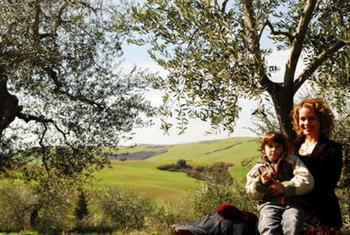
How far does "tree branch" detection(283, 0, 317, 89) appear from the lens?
9789 millimetres

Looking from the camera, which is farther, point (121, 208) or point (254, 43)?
point (121, 208)

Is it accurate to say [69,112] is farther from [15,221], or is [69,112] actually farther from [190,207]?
[190,207]

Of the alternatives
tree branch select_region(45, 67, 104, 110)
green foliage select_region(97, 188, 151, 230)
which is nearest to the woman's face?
tree branch select_region(45, 67, 104, 110)

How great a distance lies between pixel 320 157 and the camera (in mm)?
6992

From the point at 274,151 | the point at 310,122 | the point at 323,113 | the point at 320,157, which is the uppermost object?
the point at 323,113

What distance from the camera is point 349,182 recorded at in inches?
859

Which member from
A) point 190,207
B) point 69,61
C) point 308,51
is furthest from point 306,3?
point 190,207

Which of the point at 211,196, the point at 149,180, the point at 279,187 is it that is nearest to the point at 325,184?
the point at 279,187

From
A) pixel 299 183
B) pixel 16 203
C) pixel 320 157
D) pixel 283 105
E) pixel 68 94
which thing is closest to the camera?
pixel 299 183

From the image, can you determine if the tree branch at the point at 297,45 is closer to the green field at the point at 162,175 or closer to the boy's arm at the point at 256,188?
the boy's arm at the point at 256,188

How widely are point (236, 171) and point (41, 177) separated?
84133 mm

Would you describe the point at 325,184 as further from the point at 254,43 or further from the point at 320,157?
the point at 254,43

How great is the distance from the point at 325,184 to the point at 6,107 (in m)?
16.1

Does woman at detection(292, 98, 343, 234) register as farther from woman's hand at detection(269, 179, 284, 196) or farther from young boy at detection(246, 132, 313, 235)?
woman's hand at detection(269, 179, 284, 196)
